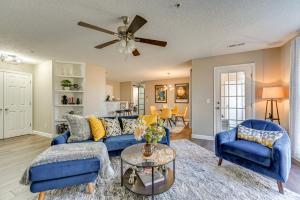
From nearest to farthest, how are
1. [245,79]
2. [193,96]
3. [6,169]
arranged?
[6,169], [245,79], [193,96]

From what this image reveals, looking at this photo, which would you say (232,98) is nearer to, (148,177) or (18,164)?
(148,177)

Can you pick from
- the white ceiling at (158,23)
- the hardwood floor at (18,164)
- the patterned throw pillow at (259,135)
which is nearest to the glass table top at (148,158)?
the hardwood floor at (18,164)

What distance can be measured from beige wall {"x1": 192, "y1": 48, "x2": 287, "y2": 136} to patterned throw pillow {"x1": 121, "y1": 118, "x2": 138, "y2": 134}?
7.36ft

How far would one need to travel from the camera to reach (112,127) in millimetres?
3127

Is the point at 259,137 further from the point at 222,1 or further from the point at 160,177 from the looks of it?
the point at 222,1

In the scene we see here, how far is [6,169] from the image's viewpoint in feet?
8.90

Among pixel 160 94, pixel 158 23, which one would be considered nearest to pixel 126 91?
pixel 160 94

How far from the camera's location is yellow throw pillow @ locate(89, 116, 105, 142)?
288 cm

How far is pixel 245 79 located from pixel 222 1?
111 inches

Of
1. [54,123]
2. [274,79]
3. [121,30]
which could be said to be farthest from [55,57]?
[274,79]

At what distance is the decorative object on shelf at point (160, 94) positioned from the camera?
9219 mm

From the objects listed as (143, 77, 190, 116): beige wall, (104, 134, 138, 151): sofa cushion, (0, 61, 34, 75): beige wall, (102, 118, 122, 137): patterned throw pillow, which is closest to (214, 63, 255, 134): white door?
(104, 134, 138, 151): sofa cushion

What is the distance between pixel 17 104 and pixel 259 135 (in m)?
6.68

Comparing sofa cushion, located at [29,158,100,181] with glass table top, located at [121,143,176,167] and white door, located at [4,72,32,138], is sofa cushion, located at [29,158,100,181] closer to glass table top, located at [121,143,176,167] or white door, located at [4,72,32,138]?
glass table top, located at [121,143,176,167]
